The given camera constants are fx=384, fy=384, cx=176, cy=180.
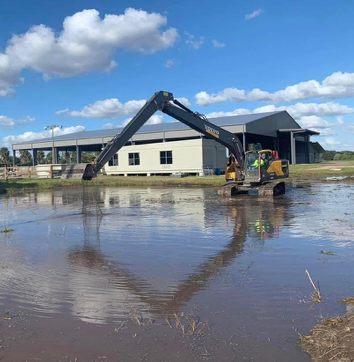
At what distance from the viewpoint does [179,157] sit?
3859cm

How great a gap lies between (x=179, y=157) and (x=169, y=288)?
108 feet

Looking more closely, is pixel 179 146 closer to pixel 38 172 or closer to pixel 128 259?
pixel 38 172

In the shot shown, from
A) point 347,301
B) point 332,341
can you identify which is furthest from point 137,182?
point 332,341

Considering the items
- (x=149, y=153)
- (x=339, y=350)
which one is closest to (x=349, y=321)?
(x=339, y=350)

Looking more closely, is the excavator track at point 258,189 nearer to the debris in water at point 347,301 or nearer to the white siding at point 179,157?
the debris in water at point 347,301

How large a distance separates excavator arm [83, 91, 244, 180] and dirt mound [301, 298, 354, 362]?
625 inches

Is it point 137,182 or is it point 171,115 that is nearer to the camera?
point 171,115

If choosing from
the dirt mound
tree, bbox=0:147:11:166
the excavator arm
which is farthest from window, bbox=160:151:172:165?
tree, bbox=0:147:11:166

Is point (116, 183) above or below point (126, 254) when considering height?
above

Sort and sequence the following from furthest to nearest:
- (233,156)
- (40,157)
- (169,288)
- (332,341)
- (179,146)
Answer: (40,157), (179,146), (233,156), (169,288), (332,341)

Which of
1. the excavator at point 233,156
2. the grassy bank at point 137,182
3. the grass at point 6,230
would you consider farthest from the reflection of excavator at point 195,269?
the grassy bank at point 137,182

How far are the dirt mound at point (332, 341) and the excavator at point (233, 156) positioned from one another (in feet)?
50.5

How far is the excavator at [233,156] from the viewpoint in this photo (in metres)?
20.0

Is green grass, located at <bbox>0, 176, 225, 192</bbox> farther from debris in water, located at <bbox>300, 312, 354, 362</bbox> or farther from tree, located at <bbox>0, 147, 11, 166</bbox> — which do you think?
tree, located at <bbox>0, 147, 11, 166</bbox>
